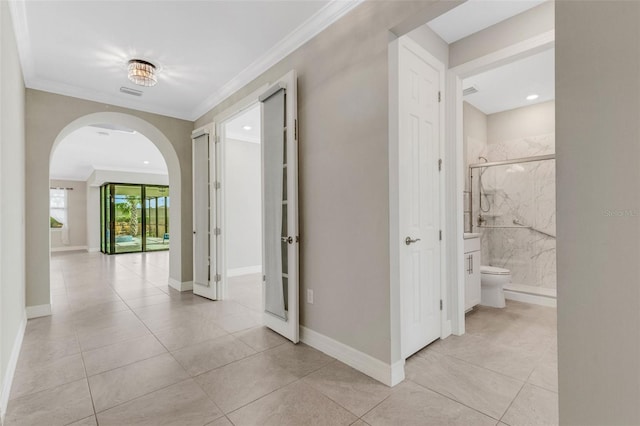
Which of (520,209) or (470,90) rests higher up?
(470,90)

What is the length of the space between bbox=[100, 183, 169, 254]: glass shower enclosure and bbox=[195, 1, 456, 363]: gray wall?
9.18 metres

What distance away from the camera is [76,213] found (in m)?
10.8

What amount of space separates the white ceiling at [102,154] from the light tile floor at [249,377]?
3849 mm

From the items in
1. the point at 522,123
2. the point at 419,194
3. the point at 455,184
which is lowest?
the point at 419,194

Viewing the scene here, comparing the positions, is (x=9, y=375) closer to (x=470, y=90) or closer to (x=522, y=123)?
(x=470, y=90)

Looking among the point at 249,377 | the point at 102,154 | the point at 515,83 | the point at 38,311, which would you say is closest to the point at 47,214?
the point at 38,311

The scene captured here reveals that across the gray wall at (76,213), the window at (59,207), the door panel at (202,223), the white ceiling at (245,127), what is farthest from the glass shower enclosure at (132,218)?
the door panel at (202,223)

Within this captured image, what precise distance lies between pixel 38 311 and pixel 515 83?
20.2 feet

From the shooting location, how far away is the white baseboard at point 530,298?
3.53m

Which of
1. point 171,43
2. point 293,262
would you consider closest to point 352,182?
point 293,262

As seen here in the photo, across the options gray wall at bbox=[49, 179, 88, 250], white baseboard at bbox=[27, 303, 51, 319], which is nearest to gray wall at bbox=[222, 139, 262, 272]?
white baseboard at bbox=[27, 303, 51, 319]

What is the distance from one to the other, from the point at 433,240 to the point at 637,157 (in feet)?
6.11

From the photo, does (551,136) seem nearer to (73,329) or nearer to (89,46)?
(89,46)

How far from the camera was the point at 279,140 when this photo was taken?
2.72 metres
